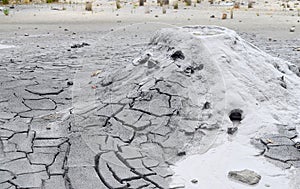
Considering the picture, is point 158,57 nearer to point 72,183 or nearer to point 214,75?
point 214,75

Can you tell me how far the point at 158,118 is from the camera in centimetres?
372

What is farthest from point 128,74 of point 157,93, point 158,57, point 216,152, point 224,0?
point 224,0

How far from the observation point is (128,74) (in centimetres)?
447

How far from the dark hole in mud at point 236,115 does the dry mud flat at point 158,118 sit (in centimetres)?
4

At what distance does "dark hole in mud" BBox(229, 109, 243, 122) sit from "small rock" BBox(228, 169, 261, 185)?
766 mm

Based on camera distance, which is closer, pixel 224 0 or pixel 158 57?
pixel 158 57

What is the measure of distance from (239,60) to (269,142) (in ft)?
3.51

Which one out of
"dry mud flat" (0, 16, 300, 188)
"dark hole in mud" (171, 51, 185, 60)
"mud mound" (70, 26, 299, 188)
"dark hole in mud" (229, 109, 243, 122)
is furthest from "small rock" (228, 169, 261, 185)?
Answer: "dark hole in mud" (171, 51, 185, 60)

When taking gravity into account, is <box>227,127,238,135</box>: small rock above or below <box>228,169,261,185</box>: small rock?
above

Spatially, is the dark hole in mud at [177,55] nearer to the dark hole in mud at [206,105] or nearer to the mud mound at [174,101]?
the mud mound at [174,101]

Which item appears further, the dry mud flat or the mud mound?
the mud mound

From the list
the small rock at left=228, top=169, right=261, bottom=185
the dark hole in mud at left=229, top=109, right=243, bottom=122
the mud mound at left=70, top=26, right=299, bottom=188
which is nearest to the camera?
the small rock at left=228, top=169, right=261, bottom=185

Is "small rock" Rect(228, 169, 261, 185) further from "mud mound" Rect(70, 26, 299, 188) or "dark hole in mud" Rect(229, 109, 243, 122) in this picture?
"dark hole in mud" Rect(229, 109, 243, 122)

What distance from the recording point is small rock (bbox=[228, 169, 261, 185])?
2920 mm
